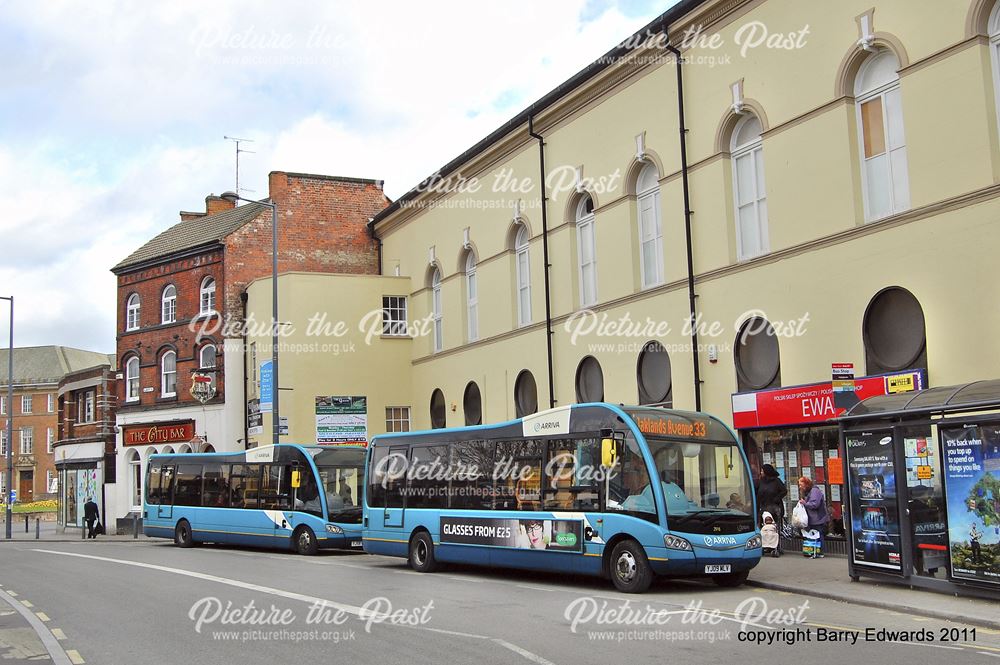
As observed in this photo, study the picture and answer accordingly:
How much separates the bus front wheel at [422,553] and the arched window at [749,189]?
836 centimetres

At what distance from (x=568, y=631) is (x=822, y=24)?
1252 centimetres

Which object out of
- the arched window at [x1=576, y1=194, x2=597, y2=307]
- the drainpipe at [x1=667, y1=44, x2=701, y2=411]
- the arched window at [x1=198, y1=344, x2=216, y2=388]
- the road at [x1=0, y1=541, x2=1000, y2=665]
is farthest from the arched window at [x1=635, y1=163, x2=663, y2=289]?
the arched window at [x1=198, y1=344, x2=216, y2=388]

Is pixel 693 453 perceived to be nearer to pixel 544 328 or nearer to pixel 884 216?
pixel 884 216

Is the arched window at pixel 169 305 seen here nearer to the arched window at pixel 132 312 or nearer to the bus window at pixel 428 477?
the arched window at pixel 132 312

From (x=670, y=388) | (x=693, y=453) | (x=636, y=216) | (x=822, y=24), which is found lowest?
(x=693, y=453)

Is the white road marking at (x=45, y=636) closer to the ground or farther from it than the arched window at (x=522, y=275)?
closer to the ground

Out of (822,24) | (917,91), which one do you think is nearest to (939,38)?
(917,91)

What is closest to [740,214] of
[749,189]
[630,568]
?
[749,189]

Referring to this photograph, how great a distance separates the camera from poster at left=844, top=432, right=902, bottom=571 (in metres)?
13.6

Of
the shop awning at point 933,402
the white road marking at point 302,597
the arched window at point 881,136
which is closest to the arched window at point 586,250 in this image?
the arched window at point 881,136

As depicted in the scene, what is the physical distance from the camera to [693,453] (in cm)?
1482

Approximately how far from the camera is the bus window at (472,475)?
17.3m

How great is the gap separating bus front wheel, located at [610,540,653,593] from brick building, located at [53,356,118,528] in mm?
33513

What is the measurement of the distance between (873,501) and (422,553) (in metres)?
8.22
